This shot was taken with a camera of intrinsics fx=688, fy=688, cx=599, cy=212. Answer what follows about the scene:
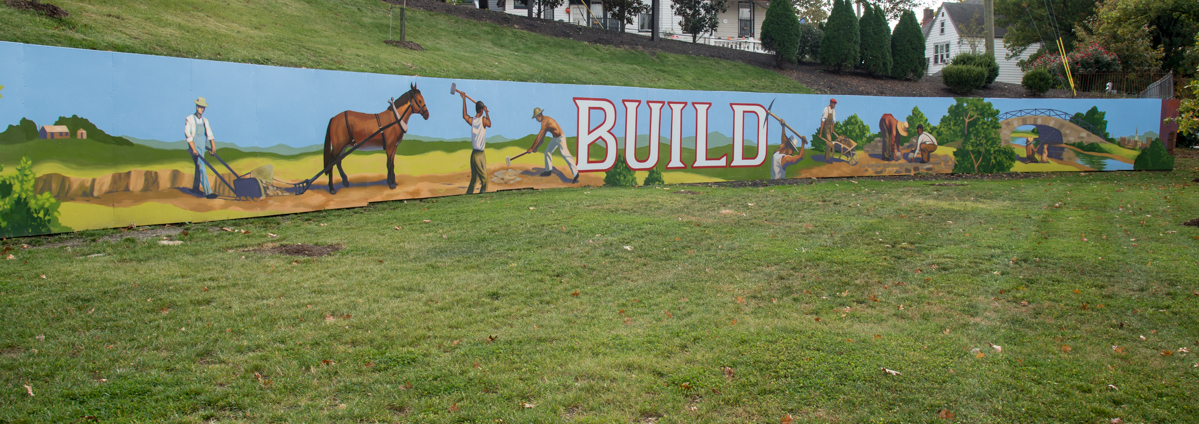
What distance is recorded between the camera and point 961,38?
5038cm

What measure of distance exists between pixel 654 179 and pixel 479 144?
4144 mm

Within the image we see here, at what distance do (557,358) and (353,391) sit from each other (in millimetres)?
1322

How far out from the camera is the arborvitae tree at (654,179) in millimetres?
14891

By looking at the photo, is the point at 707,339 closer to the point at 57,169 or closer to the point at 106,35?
the point at 57,169

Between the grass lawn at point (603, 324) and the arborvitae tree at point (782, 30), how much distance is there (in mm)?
19336

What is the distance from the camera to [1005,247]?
Result: 8547 mm

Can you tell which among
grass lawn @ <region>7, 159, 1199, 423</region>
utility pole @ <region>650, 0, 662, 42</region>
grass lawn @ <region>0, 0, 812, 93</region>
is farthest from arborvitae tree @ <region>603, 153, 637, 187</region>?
utility pole @ <region>650, 0, 662, 42</region>

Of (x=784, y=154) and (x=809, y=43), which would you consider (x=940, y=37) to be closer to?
(x=809, y=43)

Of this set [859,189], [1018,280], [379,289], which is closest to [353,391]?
[379,289]

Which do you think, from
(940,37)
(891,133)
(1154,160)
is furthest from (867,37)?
(940,37)

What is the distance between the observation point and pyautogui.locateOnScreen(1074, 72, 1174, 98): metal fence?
24033mm

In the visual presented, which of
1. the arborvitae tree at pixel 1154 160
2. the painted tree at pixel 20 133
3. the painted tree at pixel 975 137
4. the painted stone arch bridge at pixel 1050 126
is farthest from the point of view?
the arborvitae tree at pixel 1154 160

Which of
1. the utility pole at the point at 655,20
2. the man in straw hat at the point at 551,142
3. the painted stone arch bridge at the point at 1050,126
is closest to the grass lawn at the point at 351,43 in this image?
the utility pole at the point at 655,20

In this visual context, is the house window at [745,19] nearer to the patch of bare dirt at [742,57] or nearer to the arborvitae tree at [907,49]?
the patch of bare dirt at [742,57]
